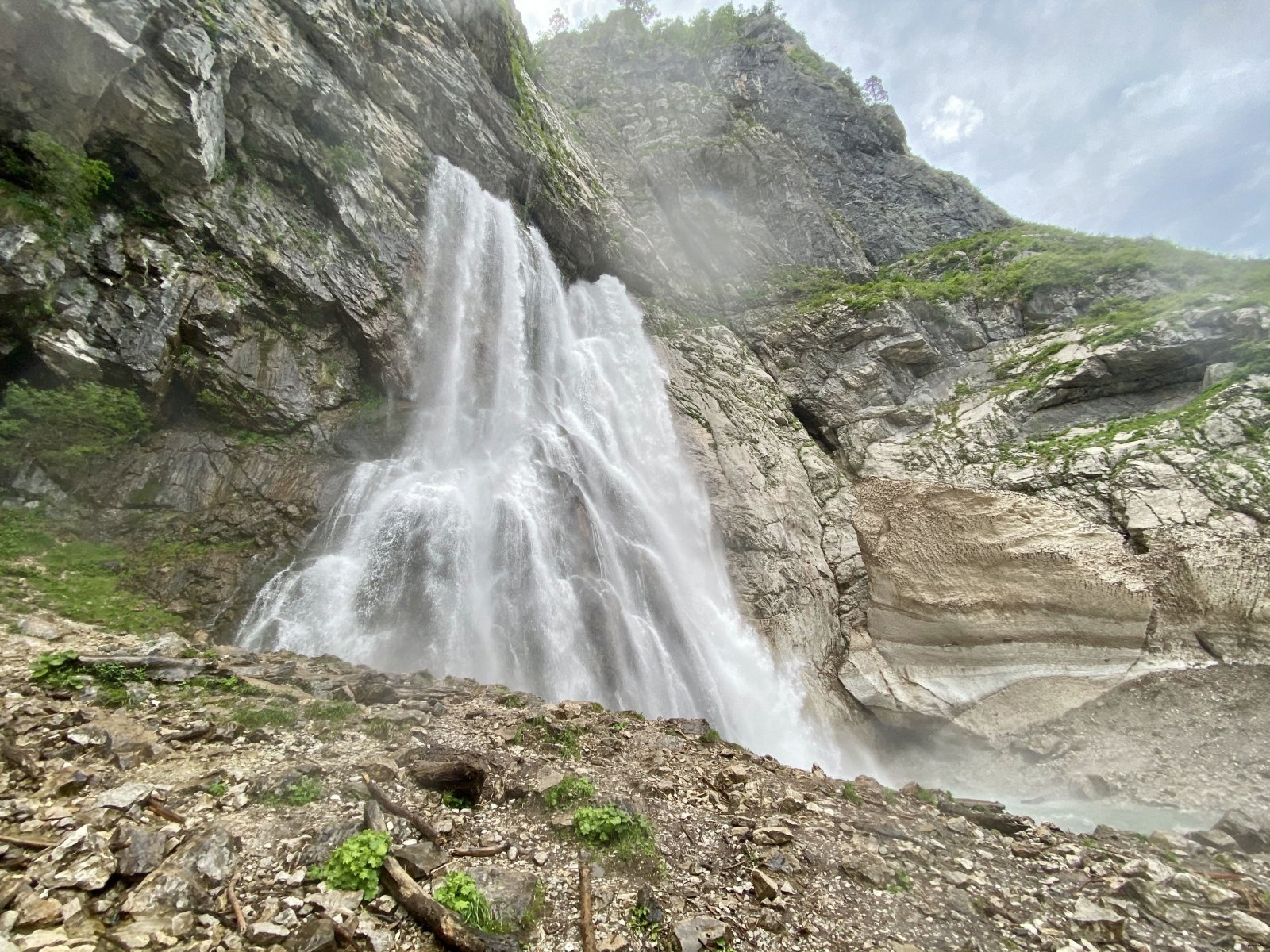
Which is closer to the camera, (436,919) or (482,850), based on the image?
(436,919)

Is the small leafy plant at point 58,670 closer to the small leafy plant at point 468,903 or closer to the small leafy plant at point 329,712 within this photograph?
the small leafy plant at point 329,712

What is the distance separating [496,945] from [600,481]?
1495 centimetres

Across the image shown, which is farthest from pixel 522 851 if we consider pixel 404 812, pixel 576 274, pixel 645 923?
pixel 576 274

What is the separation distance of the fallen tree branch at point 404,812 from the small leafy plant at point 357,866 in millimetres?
633

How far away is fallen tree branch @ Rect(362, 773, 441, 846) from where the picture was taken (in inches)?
177

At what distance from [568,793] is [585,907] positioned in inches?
62.0

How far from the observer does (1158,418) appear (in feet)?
61.1

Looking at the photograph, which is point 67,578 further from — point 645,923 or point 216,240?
point 645,923

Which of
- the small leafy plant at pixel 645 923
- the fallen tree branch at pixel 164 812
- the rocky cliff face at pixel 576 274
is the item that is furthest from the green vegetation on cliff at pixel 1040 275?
the fallen tree branch at pixel 164 812

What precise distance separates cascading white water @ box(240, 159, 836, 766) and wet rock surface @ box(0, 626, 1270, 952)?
189 inches

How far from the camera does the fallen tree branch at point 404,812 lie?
4492 mm

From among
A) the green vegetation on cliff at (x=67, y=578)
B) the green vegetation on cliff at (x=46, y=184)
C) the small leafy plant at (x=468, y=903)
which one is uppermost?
the green vegetation on cliff at (x=46, y=184)

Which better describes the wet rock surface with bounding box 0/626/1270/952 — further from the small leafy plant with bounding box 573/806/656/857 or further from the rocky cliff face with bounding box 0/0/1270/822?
the rocky cliff face with bounding box 0/0/1270/822

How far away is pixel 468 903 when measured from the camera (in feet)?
12.5
